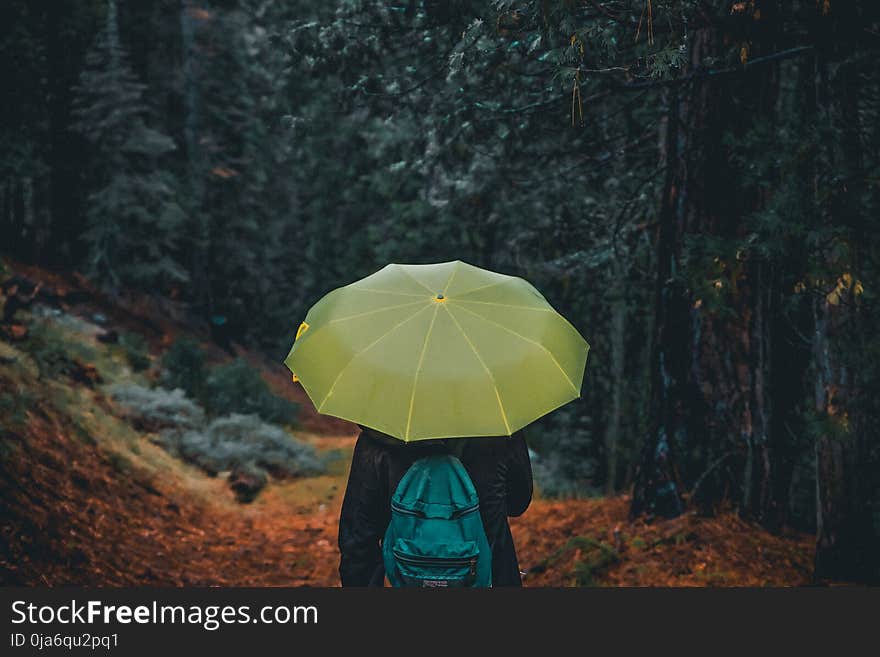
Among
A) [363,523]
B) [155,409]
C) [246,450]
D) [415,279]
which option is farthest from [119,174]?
[363,523]

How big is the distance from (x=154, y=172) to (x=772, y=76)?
756 inches

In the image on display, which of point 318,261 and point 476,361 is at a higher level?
point 318,261

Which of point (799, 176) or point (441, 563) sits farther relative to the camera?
point (799, 176)

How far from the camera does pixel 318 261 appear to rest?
2903 centimetres

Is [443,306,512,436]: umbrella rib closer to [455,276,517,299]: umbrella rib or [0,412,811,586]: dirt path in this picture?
[455,276,517,299]: umbrella rib

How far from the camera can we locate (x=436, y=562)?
3.17 metres

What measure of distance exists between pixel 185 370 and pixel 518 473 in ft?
48.3

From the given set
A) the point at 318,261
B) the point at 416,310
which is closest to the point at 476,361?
the point at 416,310

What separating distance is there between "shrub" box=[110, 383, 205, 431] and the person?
31.4 feet

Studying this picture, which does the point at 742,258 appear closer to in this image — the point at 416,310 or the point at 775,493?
the point at 775,493

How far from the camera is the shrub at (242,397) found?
658 inches

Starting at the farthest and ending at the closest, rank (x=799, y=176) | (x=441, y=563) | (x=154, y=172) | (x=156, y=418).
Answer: (x=154, y=172)
(x=156, y=418)
(x=799, y=176)
(x=441, y=563)

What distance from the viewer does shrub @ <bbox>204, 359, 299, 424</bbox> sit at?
16703 mm

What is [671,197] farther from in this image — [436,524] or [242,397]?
[242,397]
